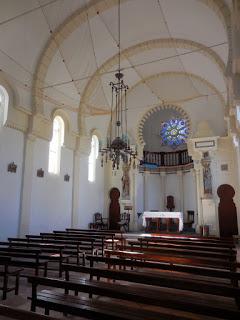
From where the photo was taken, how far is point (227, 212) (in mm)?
14180

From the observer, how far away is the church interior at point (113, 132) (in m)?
7.63

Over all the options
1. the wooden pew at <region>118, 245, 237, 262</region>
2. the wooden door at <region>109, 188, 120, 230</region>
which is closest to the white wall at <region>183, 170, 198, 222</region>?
the wooden door at <region>109, 188, 120, 230</region>

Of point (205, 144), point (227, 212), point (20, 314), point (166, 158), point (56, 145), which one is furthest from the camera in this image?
point (166, 158)

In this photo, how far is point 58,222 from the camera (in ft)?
40.8

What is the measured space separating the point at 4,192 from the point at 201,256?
7.32 metres

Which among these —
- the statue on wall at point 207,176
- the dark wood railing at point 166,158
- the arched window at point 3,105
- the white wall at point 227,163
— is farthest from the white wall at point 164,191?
the arched window at point 3,105

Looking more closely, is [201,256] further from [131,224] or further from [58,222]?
[131,224]

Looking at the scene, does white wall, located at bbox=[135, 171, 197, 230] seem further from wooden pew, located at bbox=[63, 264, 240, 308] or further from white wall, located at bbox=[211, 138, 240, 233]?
wooden pew, located at bbox=[63, 264, 240, 308]

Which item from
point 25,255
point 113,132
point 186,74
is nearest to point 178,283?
point 25,255

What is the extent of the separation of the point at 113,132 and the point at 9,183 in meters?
9.05

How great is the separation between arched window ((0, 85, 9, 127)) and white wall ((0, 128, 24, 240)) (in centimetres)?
39

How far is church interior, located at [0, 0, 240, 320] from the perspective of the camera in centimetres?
763

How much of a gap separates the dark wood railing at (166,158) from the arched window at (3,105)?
1065cm

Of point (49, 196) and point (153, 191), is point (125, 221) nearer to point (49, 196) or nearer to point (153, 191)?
point (153, 191)
